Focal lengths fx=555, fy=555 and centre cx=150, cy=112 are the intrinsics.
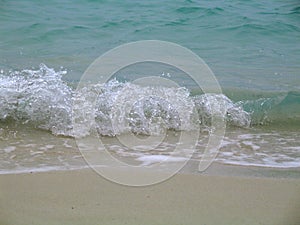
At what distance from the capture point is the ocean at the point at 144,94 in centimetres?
401

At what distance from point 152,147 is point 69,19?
5.71 m

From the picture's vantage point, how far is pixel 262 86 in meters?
6.07

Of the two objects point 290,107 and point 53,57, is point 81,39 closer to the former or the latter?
point 53,57

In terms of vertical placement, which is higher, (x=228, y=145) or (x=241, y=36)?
(x=241, y=36)

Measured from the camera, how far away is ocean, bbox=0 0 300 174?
4.01 m

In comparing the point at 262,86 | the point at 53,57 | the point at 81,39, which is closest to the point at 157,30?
the point at 81,39

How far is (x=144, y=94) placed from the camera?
504cm

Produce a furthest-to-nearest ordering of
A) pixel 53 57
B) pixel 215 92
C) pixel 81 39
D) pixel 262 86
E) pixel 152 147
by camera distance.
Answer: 1. pixel 81 39
2. pixel 53 57
3. pixel 262 86
4. pixel 215 92
5. pixel 152 147

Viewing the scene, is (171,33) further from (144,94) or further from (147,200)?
(147,200)

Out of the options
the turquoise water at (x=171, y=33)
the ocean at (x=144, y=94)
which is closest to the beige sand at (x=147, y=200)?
the ocean at (x=144, y=94)

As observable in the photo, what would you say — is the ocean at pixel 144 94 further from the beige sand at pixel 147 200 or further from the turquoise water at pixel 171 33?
the beige sand at pixel 147 200

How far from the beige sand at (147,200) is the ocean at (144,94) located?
37 cm

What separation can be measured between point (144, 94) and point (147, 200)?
2207 millimetres

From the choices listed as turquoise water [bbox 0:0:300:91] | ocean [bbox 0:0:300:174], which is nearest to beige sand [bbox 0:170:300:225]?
ocean [bbox 0:0:300:174]
